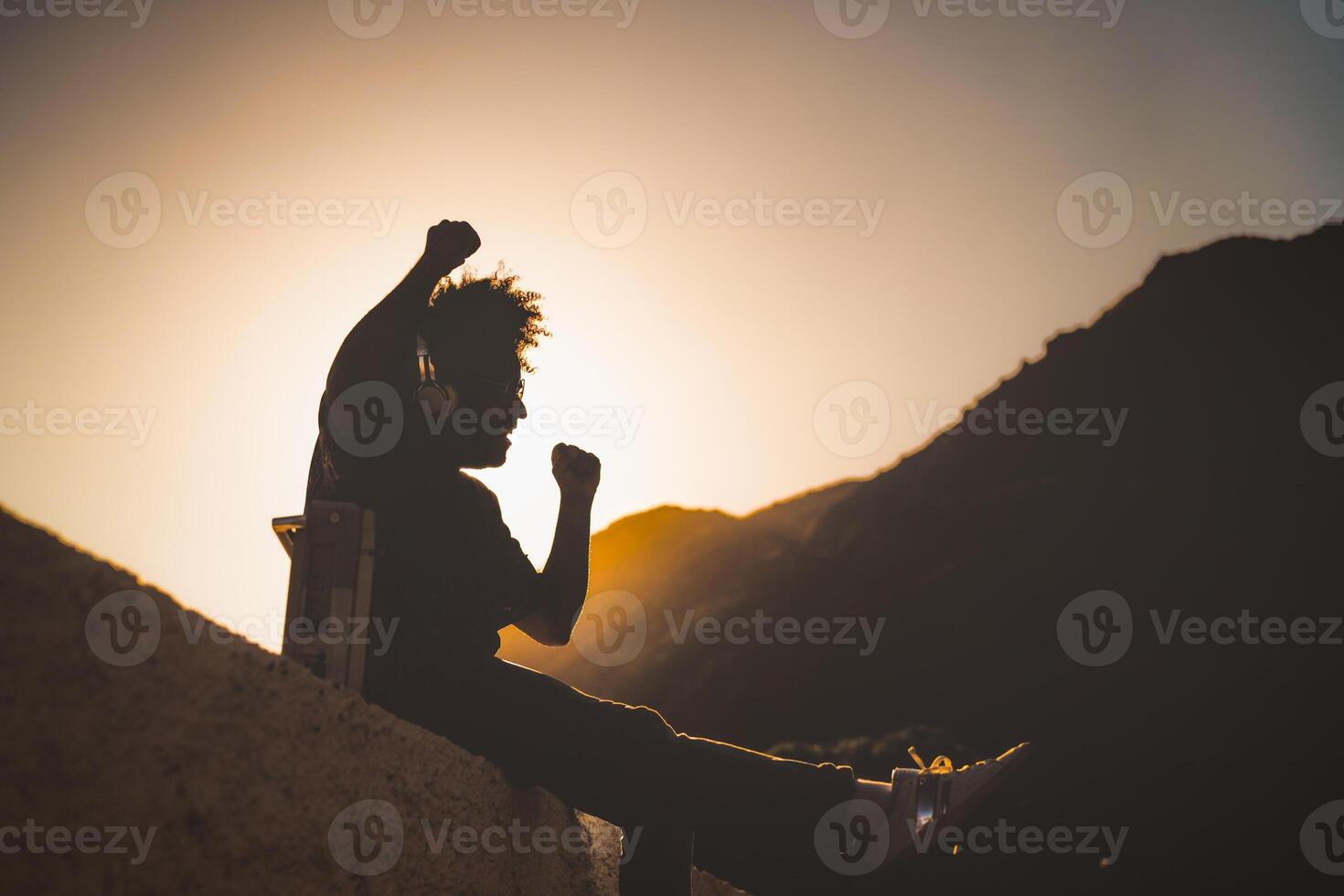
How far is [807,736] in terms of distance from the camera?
17.8 m

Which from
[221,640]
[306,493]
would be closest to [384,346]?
[306,493]

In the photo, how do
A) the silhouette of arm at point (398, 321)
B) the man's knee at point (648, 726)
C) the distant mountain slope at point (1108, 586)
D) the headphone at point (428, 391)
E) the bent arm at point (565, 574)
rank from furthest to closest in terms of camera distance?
the distant mountain slope at point (1108, 586) → the bent arm at point (565, 574) → the man's knee at point (648, 726) → the headphone at point (428, 391) → the silhouette of arm at point (398, 321)

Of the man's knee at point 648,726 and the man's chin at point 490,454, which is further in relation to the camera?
the man's chin at point 490,454

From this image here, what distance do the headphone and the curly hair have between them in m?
0.30

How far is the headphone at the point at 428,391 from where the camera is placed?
2.26 m

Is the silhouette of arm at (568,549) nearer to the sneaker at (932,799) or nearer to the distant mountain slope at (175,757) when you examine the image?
the distant mountain slope at (175,757)

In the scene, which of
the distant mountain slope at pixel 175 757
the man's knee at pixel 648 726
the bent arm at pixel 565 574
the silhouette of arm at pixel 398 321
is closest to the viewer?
the distant mountain slope at pixel 175 757

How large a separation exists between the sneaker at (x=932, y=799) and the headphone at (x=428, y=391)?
75.7 inches

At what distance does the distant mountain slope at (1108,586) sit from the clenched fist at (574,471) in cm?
919

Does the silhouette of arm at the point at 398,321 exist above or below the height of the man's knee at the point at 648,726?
above

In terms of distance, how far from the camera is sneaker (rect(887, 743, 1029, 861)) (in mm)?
2521

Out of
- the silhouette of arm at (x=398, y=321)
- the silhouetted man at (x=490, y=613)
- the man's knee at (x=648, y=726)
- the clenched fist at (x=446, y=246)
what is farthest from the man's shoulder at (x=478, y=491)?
the man's knee at (x=648, y=726)

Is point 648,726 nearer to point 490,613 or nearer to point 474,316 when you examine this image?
point 490,613

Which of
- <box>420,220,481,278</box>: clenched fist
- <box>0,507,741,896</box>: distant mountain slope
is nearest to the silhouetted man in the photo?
<box>420,220,481,278</box>: clenched fist
